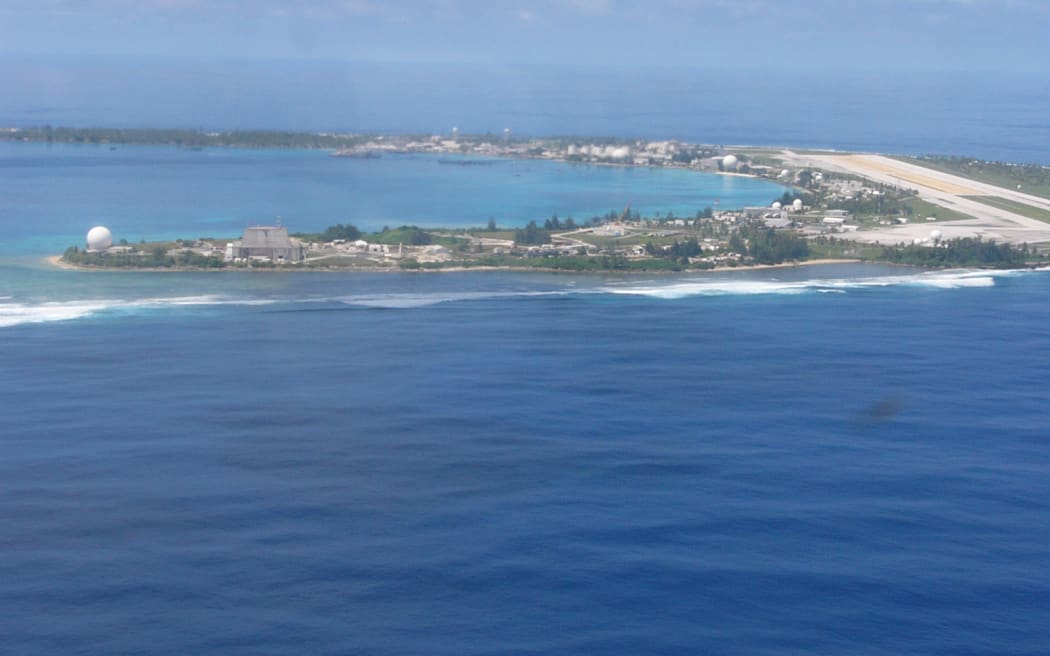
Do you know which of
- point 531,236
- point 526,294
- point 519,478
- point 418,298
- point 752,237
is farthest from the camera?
point 752,237

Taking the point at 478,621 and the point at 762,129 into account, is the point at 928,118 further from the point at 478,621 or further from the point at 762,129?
the point at 478,621

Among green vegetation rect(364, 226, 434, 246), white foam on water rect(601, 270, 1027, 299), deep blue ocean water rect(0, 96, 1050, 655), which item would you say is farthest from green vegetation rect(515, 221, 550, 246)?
white foam on water rect(601, 270, 1027, 299)

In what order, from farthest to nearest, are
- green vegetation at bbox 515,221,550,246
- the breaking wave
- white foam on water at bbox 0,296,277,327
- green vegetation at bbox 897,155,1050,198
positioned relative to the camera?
green vegetation at bbox 897,155,1050,198
green vegetation at bbox 515,221,550,246
the breaking wave
white foam on water at bbox 0,296,277,327

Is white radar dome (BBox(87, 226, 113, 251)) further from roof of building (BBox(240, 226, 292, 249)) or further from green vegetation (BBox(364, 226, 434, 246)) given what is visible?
green vegetation (BBox(364, 226, 434, 246))

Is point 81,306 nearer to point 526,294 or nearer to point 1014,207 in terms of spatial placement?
point 526,294

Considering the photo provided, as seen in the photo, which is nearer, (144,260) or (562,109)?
(144,260)

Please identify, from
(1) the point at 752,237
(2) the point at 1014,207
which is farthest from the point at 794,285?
(2) the point at 1014,207

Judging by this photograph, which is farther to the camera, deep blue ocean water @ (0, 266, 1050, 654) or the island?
the island

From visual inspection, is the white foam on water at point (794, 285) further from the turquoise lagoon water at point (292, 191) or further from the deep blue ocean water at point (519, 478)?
the turquoise lagoon water at point (292, 191)
